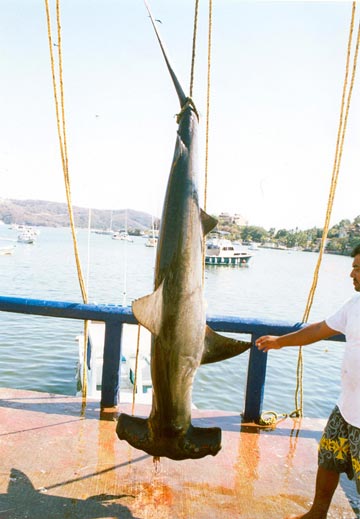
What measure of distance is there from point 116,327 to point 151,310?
172 cm

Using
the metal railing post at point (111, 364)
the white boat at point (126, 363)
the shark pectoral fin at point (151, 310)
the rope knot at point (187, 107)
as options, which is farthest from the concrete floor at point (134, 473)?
the white boat at point (126, 363)

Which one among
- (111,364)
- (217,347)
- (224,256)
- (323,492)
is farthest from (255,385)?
(224,256)

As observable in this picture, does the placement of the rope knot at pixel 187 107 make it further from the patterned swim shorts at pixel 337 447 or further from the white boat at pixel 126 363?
the white boat at pixel 126 363

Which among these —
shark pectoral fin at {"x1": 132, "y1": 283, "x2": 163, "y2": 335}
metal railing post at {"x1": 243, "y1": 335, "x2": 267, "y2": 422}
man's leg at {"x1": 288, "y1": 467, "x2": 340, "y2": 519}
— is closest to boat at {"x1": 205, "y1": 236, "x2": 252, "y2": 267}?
metal railing post at {"x1": 243, "y1": 335, "x2": 267, "y2": 422}

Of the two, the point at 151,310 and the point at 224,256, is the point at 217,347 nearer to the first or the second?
the point at 151,310

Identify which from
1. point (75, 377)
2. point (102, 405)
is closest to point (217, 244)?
point (75, 377)

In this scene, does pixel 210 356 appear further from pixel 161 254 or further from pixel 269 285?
pixel 269 285

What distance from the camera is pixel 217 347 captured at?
7.25ft

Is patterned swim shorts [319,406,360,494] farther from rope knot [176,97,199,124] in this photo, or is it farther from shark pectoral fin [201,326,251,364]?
rope knot [176,97,199,124]

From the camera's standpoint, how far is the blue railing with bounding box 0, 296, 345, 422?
3.52 meters

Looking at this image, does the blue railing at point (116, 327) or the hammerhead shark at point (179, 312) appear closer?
the hammerhead shark at point (179, 312)

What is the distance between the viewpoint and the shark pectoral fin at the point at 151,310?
1.96 m

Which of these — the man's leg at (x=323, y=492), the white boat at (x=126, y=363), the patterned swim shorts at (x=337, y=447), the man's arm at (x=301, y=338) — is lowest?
the white boat at (x=126, y=363)

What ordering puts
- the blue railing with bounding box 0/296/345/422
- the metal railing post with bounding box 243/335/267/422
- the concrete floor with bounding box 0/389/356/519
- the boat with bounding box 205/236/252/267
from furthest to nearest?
the boat with bounding box 205/236/252/267 → the metal railing post with bounding box 243/335/267/422 → the blue railing with bounding box 0/296/345/422 → the concrete floor with bounding box 0/389/356/519
